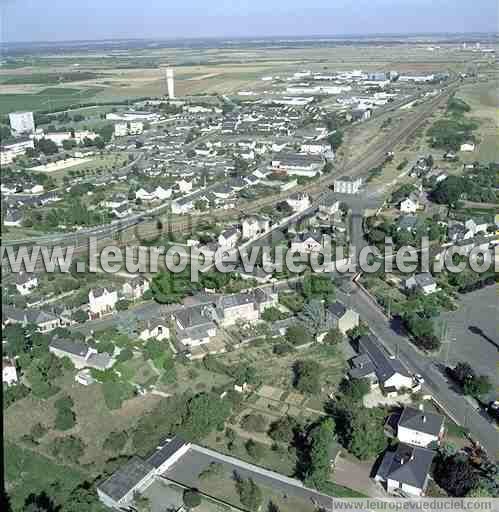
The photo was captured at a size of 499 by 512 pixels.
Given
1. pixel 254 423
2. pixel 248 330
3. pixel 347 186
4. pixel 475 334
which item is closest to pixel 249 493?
pixel 254 423

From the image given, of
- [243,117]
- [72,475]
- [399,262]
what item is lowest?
[72,475]

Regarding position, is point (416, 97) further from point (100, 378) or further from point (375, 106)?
point (100, 378)

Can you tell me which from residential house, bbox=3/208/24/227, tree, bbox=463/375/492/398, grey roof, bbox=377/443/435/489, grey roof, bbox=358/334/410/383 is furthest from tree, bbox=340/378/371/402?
residential house, bbox=3/208/24/227

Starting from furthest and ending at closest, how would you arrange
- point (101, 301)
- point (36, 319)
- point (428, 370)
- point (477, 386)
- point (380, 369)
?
point (101, 301) < point (36, 319) < point (428, 370) < point (380, 369) < point (477, 386)

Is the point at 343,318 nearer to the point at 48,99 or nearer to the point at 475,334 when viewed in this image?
the point at 475,334

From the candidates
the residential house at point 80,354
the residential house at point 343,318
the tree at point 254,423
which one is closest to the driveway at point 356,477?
the tree at point 254,423

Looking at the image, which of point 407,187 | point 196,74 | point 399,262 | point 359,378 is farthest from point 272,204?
point 196,74
